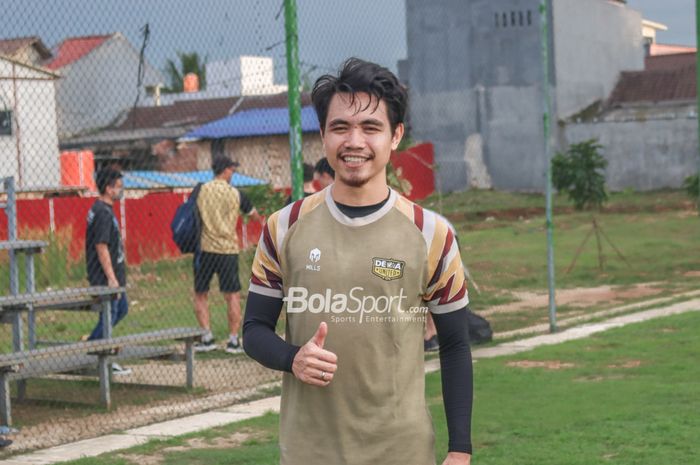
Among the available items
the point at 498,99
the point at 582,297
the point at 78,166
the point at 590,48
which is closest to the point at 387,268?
the point at 582,297

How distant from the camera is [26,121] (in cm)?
1094

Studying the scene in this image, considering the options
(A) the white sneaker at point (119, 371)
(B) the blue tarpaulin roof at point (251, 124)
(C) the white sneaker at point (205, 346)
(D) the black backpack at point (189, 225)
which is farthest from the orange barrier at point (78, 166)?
Answer: (A) the white sneaker at point (119, 371)

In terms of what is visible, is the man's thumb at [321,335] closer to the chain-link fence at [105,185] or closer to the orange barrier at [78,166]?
the chain-link fence at [105,185]

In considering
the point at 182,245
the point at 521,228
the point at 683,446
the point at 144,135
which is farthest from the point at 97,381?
the point at 144,135

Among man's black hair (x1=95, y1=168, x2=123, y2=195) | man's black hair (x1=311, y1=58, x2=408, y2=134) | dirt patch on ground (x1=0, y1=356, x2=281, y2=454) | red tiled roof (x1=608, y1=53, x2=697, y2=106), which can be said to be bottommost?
dirt patch on ground (x1=0, y1=356, x2=281, y2=454)

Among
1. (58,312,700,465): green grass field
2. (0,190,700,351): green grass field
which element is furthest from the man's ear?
(0,190,700,351): green grass field

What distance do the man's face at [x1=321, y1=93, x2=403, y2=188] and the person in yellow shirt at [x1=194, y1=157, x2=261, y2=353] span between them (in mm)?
9359

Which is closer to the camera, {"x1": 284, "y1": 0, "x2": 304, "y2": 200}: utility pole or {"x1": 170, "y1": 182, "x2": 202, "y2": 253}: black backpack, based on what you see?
{"x1": 284, "y1": 0, "x2": 304, "y2": 200}: utility pole

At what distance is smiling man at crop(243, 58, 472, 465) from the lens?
3.50m

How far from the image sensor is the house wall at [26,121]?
10.0 meters

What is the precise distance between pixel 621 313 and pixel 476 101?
1061 inches

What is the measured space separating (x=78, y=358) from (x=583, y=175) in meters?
30.4

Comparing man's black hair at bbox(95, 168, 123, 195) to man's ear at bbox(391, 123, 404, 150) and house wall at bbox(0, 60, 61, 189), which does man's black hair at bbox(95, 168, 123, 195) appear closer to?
house wall at bbox(0, 60, 61, 189)

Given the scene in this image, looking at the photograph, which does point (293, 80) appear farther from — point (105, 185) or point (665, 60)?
point (665, 60)
